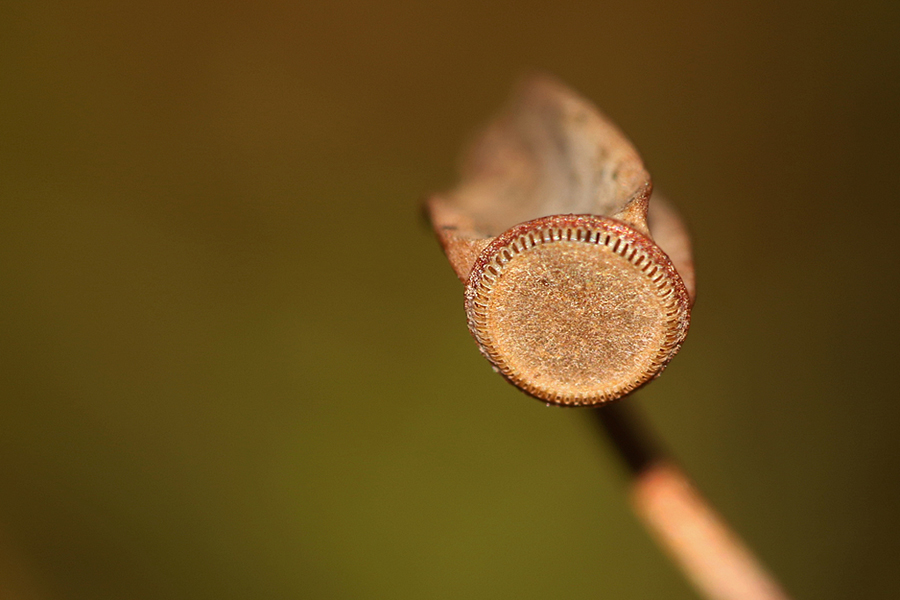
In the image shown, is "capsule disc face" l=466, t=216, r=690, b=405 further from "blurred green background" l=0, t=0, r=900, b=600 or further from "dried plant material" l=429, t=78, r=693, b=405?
"blurred green background" l=0, t=0, r=900, b=600

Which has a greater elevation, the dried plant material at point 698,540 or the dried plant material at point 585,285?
the dried plant material at point 585,285

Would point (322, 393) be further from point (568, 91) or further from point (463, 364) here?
point (568, 91)

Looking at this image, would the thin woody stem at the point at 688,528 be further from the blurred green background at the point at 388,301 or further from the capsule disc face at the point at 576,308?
the blurred green background at the point at 388,301

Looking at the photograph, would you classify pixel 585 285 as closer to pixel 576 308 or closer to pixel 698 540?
pixel 576 308

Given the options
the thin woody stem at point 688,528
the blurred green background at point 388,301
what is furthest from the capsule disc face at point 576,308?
the blurred green background at point 388,301

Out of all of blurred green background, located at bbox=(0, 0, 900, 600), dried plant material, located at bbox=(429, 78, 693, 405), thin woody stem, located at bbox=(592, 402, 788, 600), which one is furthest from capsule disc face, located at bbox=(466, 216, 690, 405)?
blurred green background, located at bbox=(0, 0, 900, 600)

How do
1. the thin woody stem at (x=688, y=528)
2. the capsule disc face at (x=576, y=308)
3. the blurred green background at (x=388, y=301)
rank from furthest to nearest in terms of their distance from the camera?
the blurred green background at (x=388, y=301) → the thin woody stem at (x=688, y=528) → the capsule disc face at (x=576, y=308)

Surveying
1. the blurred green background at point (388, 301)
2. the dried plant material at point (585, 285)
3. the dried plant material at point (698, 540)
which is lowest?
the dried plant material at point (698, 540)
